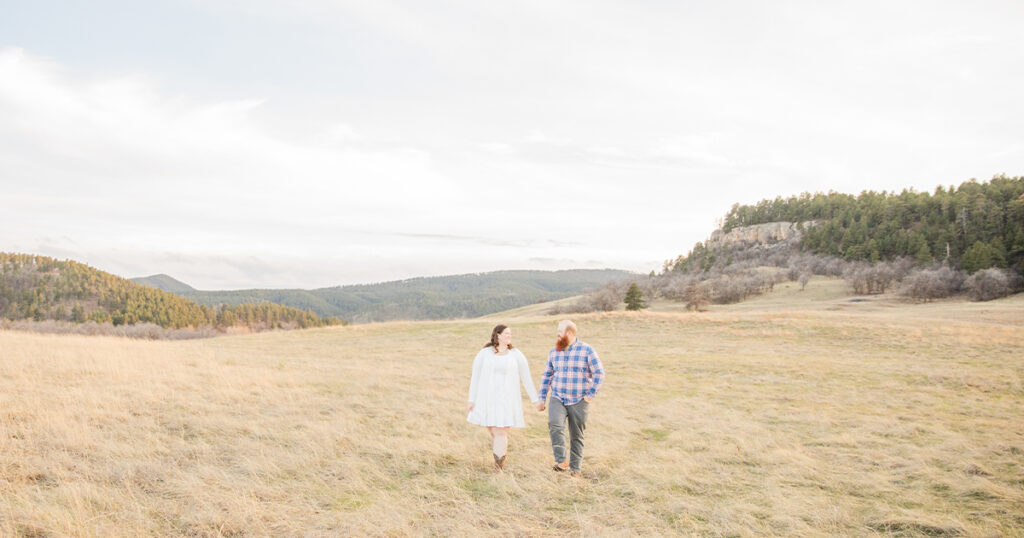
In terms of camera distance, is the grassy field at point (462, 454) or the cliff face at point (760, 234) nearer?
the grassy field at point (462, 454)

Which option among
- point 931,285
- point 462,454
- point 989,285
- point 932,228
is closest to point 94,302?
point 462,454

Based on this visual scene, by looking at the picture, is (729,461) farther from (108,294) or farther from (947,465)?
(108,294)

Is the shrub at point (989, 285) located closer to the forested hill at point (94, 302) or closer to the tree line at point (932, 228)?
the tree line at point (932, 228)

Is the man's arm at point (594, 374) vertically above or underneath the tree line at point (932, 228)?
underneath

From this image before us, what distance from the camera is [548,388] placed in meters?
8.30

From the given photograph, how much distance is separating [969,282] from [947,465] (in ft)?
281

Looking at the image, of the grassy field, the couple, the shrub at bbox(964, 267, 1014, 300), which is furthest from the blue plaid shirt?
the shrub at bbox(964, 267, 1014, 300)

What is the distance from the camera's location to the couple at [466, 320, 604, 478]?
26.1 ft

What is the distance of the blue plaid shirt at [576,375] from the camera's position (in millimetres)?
7930

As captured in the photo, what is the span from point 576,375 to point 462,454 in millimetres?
2749

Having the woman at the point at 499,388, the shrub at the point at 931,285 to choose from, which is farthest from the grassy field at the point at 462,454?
the shrub at the point at 931,285

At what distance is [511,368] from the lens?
8117 mm

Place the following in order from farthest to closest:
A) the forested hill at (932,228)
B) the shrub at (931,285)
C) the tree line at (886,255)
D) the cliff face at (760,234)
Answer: the cliff face at (760,234), the forested hill at (932,228), the tree line at (886,255), the shrub at (931,285)

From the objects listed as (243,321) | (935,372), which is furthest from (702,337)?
(243,321)
